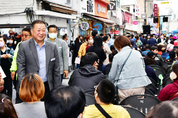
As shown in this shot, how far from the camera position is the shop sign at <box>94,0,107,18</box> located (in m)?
23.3

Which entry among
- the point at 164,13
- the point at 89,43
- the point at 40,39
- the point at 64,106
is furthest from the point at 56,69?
the point at 164,13

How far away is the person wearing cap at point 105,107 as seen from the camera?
276 cm

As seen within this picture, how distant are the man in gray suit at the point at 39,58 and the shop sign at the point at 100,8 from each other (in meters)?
19.0

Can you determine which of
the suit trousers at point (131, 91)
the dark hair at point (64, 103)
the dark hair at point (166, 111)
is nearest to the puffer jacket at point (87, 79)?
the suit trousers at point (131, 91)

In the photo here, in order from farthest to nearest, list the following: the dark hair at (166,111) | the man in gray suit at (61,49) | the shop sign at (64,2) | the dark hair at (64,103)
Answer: the shop sign at (64,2) → the man in gray suit at (61,49) → the dark hair at (64,103) → the dark hair at (166,111)

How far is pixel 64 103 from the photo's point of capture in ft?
5.49

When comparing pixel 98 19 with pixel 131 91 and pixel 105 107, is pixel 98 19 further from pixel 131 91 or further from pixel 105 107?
pixel 105 107

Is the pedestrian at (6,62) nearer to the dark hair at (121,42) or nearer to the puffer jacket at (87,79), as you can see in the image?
the puffer jacket at (87,79)

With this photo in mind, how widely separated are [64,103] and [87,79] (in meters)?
2.33

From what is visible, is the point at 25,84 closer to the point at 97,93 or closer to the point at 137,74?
the point at 97,93

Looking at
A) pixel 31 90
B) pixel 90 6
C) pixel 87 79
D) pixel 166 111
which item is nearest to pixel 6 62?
pixel 87 79

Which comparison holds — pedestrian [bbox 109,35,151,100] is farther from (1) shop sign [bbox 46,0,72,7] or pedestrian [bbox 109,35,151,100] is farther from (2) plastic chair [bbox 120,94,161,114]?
(1) shop sign [bbox 46,0,72,7]

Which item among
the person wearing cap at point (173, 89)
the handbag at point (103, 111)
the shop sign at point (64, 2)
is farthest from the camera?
the shop sign at point (64, 2)

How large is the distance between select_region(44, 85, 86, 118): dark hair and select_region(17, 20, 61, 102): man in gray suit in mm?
2499
